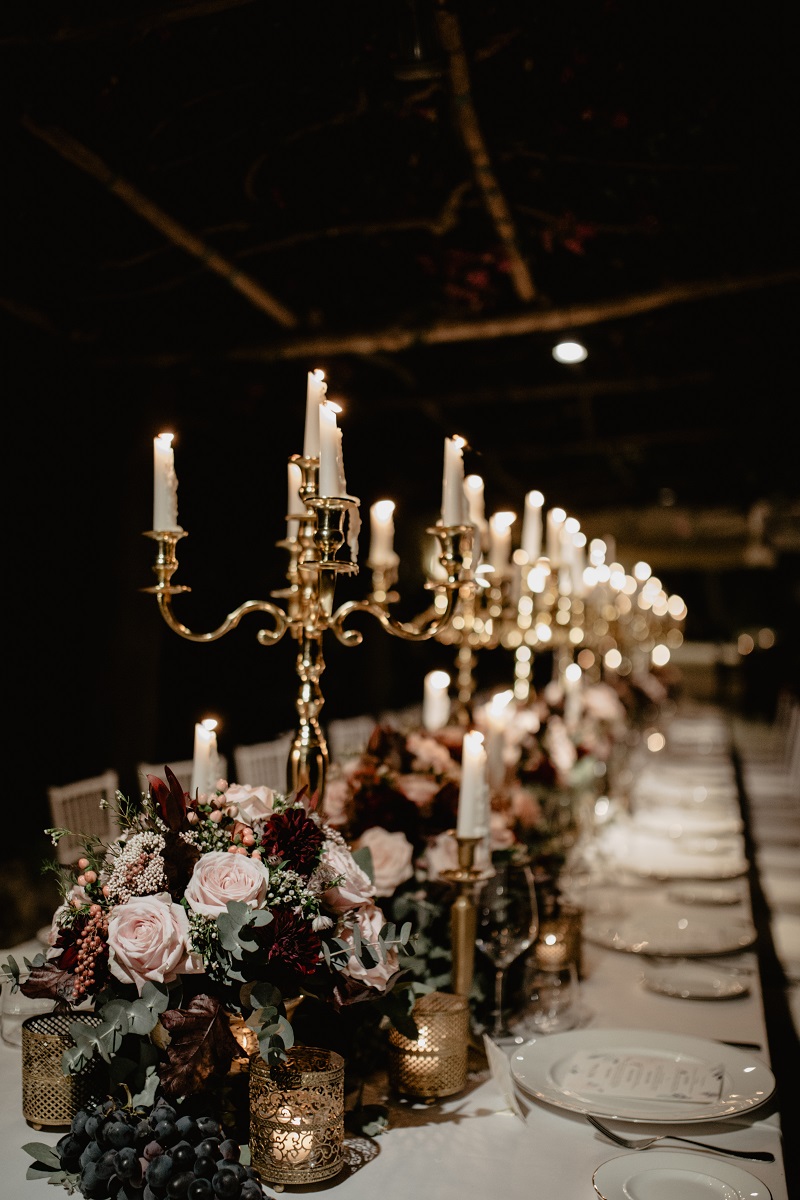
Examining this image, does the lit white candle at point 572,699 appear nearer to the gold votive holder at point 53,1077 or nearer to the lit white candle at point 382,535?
the lit white candle at point 382,535

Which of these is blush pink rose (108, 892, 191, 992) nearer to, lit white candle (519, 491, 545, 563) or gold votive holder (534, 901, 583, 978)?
gold votive holder (534, 901, 583, 978)

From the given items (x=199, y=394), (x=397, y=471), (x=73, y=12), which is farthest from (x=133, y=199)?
(x=397, y=471)

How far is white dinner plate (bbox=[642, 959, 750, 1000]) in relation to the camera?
1.87m

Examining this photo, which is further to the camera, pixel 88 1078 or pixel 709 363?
pixel 709 363

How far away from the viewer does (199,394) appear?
20.3 ft

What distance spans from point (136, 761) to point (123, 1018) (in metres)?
4.79

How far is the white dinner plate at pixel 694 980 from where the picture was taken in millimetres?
1867

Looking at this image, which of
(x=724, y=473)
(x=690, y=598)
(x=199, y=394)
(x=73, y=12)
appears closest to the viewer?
(x=73, y=12)

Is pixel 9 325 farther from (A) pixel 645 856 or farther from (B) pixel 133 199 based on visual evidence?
(A) pixel 645 856

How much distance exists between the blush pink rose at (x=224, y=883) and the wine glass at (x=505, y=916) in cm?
54

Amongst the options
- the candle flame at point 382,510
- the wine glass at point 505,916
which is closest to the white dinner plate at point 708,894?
the wine glass at point 505,916

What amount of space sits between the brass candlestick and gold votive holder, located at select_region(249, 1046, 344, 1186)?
400mm

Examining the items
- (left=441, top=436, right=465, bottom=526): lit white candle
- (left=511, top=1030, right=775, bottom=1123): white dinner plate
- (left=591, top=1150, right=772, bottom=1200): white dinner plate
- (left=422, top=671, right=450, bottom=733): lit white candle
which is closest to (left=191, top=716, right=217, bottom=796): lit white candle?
(left=441, top=436, right=465, bottom=526): lit white candle

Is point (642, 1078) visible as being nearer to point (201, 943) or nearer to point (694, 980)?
point (694, 980)
